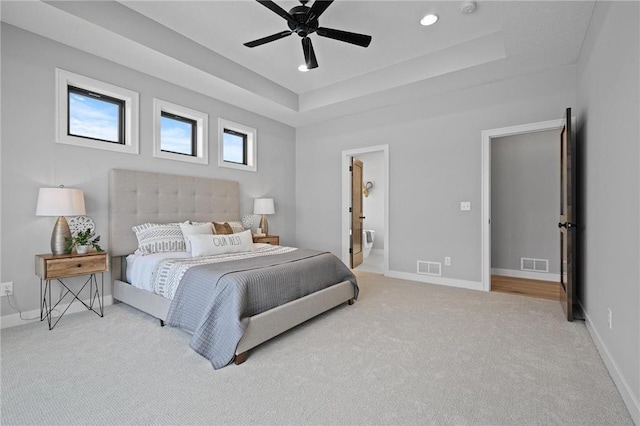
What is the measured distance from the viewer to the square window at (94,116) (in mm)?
3277

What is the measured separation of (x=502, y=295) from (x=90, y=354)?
4.26 m

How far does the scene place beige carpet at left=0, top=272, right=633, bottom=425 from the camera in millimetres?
1608

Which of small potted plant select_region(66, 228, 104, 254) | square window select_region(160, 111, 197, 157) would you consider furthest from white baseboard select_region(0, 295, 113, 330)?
square window select_region(160, 111, 197, 157)

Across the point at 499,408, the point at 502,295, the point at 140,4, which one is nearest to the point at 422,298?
the point at 502,295

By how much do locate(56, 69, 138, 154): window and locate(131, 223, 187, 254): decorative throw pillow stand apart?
94 cm

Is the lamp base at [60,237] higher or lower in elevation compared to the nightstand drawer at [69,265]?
higher

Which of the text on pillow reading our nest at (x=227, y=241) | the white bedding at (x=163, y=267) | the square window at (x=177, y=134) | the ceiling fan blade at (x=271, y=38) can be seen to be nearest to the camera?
the white bedding at (x=163, y=267)

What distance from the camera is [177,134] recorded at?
14.0 ft

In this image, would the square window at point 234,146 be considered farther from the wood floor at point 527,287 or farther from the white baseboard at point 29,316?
the wood floor at point 527,287

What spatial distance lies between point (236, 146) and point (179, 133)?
1.02 m

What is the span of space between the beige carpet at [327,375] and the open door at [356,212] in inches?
101

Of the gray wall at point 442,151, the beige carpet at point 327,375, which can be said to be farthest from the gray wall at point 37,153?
the gray wall at point 442,151

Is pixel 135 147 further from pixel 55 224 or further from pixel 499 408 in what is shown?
pixel 499 408

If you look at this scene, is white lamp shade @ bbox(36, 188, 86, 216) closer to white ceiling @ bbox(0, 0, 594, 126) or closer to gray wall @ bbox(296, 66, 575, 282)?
white ceiling @ bbox(0, 0, 594, 126)
